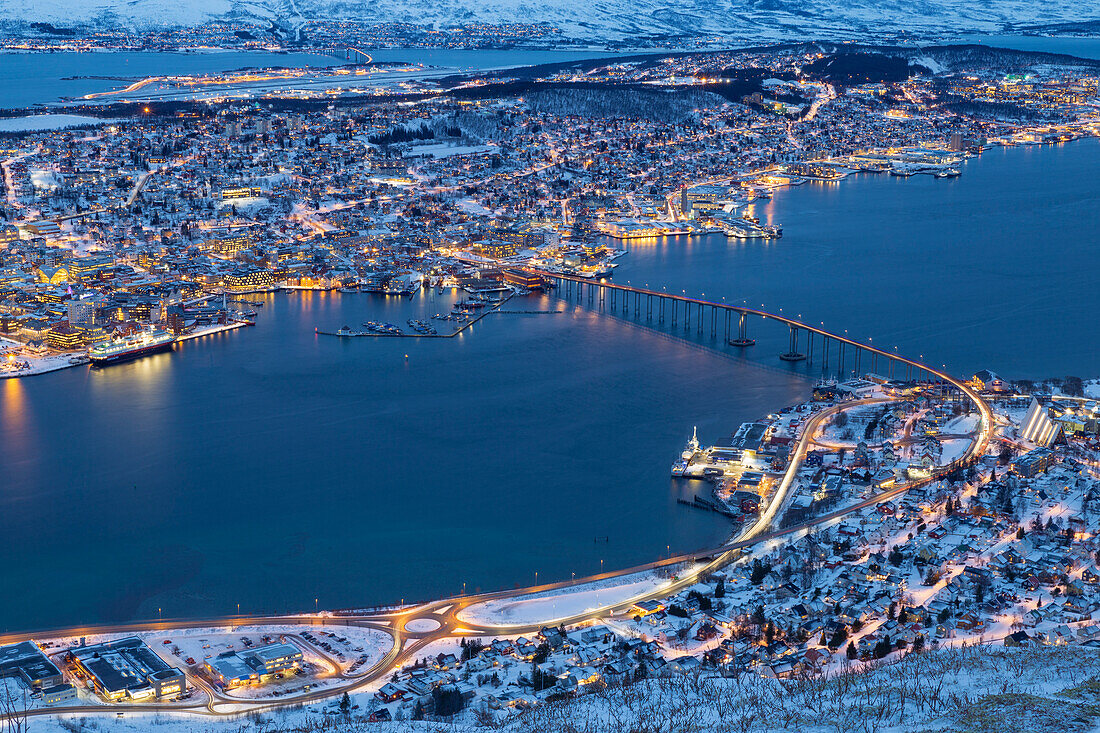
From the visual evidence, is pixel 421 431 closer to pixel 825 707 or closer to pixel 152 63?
pixel 825 707

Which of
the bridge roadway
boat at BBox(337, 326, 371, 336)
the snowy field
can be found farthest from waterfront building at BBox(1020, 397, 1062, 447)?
boat at BBox(337, 326, 371, 336)

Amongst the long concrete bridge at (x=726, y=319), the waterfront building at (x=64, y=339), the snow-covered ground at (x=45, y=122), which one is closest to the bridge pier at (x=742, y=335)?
the long concrete bridge at (x=726, y=319)

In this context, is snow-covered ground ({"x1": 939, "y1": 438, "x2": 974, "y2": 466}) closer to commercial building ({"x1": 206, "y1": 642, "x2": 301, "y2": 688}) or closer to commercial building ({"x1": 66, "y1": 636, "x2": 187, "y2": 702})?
commercial building ({"x1": 206, "y1": 642, "x2": 301, "y2": 688})

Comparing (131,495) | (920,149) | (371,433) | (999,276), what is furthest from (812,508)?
(920,149)

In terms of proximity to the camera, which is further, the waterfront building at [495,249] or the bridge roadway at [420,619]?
the waterfront building at [495,249]

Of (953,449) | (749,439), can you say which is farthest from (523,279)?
(953,449)

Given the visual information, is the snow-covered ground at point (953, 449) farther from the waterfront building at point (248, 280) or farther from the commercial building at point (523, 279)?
the waterfront building at point (248, 280)
